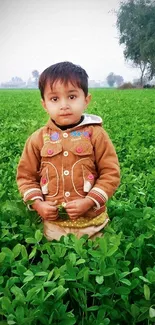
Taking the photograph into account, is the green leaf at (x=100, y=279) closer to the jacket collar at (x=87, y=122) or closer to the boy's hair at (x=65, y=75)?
the jacket collar at (x=87, y=122)

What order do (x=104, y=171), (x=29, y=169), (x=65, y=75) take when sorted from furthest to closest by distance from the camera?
(x=29, y=169)
(x=104, y=171)
(x=65, y=75)

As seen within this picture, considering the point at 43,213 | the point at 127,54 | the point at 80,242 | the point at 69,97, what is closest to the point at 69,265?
the point at 80,242

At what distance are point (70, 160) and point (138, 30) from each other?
62.5 m

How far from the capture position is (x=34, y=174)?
3342mm

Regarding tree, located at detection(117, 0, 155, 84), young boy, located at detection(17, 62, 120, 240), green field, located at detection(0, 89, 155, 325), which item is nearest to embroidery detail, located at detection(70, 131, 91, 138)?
young boy, located at detection(17, 62, 120, 240)

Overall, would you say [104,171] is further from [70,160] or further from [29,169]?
[29,169]

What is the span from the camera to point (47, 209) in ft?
10.4

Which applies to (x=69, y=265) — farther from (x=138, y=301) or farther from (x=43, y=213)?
(x=43, y=213)

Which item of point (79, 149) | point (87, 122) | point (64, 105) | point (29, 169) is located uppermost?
point (64, 105)

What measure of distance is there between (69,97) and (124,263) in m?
1.02

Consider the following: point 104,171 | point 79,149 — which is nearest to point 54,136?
point 79,149

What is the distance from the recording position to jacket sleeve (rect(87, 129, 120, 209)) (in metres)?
3.12

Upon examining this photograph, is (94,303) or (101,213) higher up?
(101,213)

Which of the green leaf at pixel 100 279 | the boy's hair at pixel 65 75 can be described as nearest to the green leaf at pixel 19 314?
the green leaf at pixel 100 279
